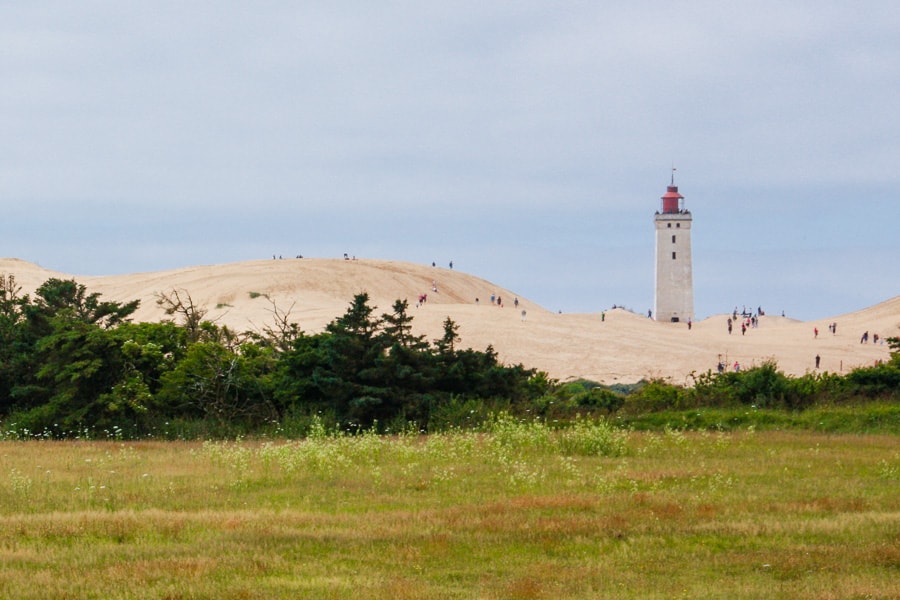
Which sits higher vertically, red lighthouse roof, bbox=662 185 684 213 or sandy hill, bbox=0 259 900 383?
red lighthouse roof, bbox=662 185 684 213

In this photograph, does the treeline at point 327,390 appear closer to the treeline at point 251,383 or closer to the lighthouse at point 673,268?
the treeline at point 251,383

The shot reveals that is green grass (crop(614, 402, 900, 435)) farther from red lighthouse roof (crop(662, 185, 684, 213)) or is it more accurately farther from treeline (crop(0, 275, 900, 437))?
red lighthouse roof (crop(662, 185, 684, 213))

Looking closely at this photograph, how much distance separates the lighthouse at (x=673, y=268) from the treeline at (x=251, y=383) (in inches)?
3065

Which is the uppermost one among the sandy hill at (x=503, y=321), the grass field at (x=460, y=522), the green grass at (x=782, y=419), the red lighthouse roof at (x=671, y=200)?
the red lighthouse roof at (x=671, y=200)

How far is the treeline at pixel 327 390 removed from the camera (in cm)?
3172

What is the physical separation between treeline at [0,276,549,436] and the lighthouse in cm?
7786

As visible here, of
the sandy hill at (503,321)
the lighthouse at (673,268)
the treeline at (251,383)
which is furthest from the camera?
the lighthouse at (673,268)

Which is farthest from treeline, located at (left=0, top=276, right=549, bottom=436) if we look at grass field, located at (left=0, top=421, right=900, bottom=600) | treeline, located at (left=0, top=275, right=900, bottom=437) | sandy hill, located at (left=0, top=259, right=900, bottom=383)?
sandy hill, located at (left=0, top=259, right=900, bottom=383)

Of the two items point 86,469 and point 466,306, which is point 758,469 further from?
point 466,306

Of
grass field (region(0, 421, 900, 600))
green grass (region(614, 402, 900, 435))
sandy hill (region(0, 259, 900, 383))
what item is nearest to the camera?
grass field (region(0, 421, 900, 600))

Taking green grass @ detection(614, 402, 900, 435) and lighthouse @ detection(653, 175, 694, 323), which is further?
lighthouse @ detection(653, 175, 694, 323)

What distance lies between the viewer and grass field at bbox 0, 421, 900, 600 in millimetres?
12078

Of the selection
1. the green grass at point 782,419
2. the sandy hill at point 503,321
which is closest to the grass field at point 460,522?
the green grass at point 782,419

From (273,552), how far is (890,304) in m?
101
